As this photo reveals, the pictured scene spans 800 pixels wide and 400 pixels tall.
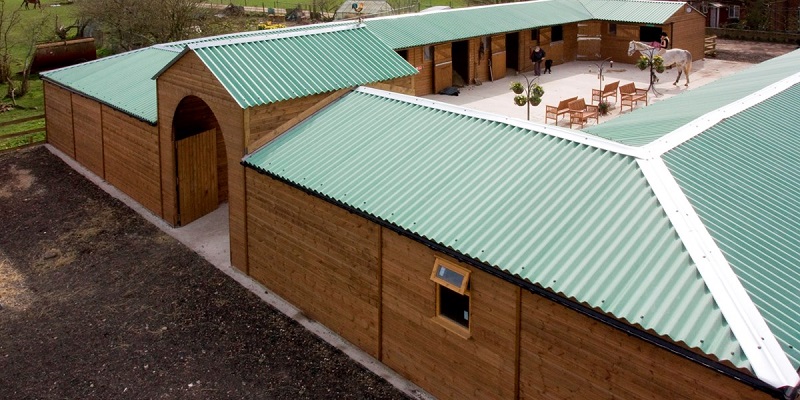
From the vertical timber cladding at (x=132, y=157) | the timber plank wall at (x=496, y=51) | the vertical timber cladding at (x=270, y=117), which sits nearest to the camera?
the vertical timber cladding at (x=270, y=117)

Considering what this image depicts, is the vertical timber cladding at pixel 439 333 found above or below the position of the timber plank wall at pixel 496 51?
below

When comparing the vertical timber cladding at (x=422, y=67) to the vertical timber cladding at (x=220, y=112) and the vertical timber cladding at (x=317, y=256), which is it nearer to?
the vertical timber cladding at (x=220, y=112)

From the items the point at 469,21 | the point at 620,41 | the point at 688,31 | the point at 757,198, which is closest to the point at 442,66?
the point at 469,21

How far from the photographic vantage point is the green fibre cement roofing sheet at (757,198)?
9.62 meters

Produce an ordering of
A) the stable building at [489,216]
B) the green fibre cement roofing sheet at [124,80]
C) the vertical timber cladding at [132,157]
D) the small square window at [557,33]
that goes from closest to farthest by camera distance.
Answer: the stable building at [489,216] < the vertical timber cladding at [132,157] < the green fibre cement roofing sheet at [124,80] < the small square window at [557,33]

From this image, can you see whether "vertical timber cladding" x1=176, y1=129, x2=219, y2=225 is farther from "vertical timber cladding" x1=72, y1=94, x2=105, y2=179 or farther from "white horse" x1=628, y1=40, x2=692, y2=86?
"white horse" x1=628, y1=40, x2=692, y2=86

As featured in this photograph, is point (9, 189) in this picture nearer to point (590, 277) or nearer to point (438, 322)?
point (438, 322)

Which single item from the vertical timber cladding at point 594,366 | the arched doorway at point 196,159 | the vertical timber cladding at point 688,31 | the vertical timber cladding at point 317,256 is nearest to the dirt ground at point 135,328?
the vertical timber cladding at point 317,256

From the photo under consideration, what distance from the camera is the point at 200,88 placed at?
18.9m

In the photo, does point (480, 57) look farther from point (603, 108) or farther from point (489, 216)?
point (489, 216)

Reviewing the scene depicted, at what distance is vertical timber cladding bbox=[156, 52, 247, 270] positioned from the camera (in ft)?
59.0

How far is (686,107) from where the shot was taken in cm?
1769

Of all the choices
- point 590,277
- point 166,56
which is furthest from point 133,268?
point 590,277

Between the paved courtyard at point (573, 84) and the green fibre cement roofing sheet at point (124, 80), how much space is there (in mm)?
13098
